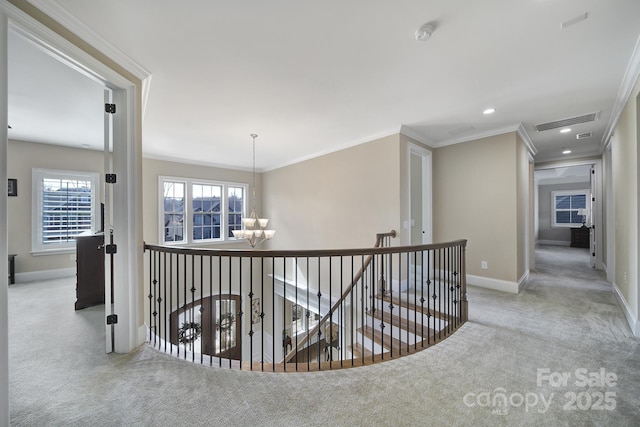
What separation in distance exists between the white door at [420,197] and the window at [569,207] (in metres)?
8.68

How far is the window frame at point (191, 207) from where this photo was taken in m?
5.60

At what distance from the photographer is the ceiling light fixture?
1.76 metres

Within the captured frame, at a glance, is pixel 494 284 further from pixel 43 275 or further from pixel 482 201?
pixel 43 275

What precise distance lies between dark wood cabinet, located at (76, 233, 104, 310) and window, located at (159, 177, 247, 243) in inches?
93.8

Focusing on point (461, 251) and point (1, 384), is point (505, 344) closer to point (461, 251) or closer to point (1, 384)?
point (461, 251)

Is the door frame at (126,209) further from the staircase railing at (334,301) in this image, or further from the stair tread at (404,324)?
the stair tread at (404,324)

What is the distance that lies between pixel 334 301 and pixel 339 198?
85.1 inches

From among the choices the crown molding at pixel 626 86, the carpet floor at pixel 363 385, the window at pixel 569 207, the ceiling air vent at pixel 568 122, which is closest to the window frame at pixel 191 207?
the carpet floor at pixel 363 385

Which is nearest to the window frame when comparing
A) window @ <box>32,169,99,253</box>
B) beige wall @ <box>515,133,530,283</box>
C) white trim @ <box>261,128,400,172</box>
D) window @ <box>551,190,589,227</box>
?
window @ <box>32,169,99,253</box>

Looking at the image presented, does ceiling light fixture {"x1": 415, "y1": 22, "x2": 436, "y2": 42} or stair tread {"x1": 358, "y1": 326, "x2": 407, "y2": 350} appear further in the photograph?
stair tread {"x1": 358, "y1": 326, "x2": 407, "y2": 350}

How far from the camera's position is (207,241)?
637 centimetres

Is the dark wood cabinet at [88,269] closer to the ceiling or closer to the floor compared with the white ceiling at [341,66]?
closer to the floor

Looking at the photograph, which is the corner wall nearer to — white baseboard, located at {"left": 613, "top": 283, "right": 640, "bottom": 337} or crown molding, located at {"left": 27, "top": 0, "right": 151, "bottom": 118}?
white baseboard, located at {"left": 613, "top": 283, "right": 640, "bottom": 337}

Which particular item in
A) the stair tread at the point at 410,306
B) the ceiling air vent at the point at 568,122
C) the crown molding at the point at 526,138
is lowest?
the stair tread at the point at 410,306
